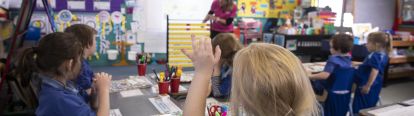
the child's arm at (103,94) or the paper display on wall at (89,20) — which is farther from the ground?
the paper display on wall at (89,20)

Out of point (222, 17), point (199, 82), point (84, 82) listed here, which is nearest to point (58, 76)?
point (84, 82)

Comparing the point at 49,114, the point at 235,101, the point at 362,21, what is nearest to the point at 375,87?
the point at 235,101

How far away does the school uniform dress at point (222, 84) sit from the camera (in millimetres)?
1567

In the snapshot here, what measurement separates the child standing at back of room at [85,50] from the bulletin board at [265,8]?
361 cm

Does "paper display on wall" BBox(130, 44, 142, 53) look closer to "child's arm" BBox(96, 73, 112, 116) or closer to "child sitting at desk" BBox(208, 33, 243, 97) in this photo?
"child sitting at desk" BBox(208, 33, 243, 97)

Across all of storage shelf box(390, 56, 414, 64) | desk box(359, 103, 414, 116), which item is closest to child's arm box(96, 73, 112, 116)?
desk box(359, 103, 414, 116)

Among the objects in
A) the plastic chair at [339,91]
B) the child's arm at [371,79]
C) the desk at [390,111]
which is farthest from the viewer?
the child's arm at [371,79]

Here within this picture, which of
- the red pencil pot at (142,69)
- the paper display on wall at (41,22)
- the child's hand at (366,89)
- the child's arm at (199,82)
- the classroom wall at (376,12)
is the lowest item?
the child's hand at (366,89)

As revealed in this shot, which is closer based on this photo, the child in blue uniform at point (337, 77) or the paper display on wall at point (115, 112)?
the paper display on wall at point (115, 112)

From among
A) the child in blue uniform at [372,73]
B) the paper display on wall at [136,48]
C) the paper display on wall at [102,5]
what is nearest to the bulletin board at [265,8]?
the paper display on wall at [136,48]

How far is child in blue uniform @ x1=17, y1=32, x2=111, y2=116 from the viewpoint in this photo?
1111mm

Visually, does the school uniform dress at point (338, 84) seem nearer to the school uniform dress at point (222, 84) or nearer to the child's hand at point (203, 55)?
the school uniform dress at point (222, 84)

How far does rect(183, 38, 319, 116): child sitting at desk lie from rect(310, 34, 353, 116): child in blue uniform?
1.54 m

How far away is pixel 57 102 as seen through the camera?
3.63ft
